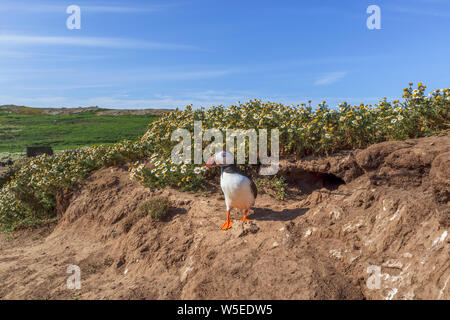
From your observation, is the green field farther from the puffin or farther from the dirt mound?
the puffin

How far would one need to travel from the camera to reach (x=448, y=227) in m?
3.76

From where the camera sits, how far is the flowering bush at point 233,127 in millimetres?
7109

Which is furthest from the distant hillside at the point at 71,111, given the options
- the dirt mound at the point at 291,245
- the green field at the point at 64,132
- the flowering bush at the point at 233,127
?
the dirt mound at the point at 291,245

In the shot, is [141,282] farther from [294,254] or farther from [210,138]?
[210,138]

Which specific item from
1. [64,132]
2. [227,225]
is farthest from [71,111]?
[227,225]

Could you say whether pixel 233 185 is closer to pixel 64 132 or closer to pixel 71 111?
pixel 64 132

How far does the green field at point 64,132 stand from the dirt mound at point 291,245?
434 inches

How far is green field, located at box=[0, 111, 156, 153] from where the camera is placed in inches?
780

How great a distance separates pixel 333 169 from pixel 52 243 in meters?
6.76

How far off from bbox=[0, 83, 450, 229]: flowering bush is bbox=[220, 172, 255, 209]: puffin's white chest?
1.67m

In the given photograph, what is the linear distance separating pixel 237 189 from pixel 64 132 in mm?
20917

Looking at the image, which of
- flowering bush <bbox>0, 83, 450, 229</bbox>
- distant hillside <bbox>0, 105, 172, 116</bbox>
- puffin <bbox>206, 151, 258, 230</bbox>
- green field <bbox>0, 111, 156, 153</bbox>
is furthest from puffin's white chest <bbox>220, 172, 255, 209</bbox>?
distant hillside <bbox>0, 105, 172, 116</bbox>

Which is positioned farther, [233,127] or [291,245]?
[233,127]

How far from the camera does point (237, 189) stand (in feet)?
17.2
